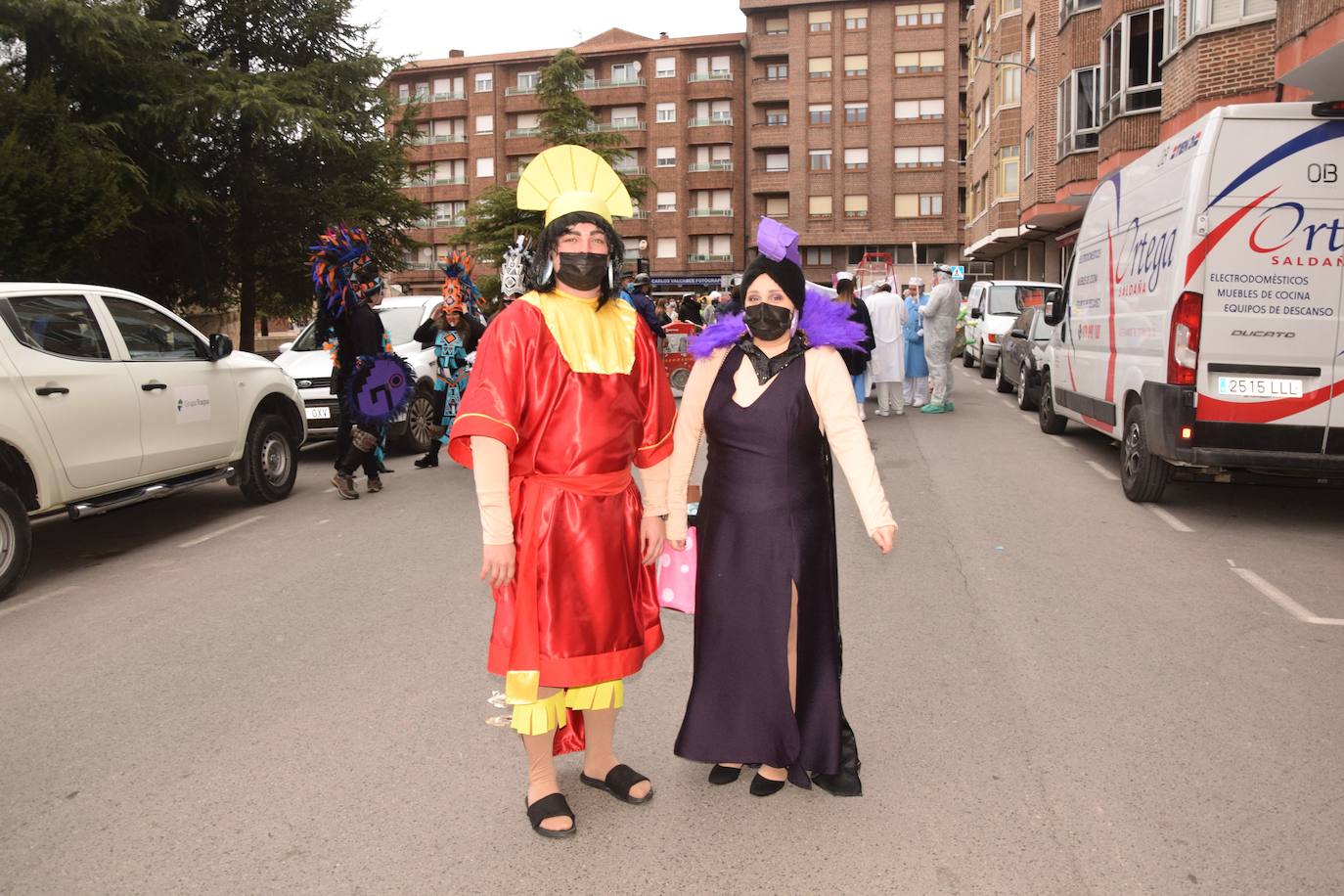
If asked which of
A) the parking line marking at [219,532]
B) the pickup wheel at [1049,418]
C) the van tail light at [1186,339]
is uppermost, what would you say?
the van tail light at [1186,339]

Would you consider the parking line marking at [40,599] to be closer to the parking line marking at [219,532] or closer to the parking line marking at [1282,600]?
the parking line marking at [219,532]

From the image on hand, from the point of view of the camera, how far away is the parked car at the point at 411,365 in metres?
12.8

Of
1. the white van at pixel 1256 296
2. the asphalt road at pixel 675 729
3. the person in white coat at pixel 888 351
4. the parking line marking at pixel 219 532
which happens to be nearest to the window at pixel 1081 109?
the person in white coat at pixel 888 351

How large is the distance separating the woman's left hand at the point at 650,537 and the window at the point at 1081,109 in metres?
27.5

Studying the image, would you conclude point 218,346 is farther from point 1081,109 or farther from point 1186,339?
point 1081,109

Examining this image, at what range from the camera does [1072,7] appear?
95.2 feet

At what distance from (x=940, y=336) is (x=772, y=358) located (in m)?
12.9

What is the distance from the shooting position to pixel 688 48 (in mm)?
65688

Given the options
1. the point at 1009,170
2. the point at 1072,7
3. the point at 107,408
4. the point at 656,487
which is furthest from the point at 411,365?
the point at 1009,170

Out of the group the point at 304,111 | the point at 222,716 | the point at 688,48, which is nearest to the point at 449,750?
the point at 222,716

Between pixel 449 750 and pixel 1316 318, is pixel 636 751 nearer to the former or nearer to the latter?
pixel 449 750

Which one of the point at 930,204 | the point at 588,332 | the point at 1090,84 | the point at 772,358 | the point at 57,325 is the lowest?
the point at 772,358

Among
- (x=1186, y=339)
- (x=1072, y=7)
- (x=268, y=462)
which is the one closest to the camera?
(x=1186, y=339)

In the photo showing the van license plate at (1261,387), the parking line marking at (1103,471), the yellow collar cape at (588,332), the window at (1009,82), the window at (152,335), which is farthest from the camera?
the window at (1009,82)
